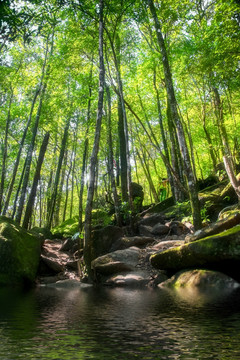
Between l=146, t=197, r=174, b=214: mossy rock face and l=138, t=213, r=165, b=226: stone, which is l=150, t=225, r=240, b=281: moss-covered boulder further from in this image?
l=146, t=197, r=174, b=214: mossy rock face

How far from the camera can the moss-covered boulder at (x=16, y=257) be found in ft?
34.0

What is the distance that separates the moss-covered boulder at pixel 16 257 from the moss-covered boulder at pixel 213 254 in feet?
19.4

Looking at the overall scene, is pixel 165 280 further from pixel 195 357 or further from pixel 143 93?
pixel 143 93

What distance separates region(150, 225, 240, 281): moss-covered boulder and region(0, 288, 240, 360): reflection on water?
1.66 m

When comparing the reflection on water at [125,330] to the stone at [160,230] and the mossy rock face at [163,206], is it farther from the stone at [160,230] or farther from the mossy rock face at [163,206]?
the mossy rock face at [163,206]

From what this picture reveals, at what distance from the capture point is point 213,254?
767 centimetres

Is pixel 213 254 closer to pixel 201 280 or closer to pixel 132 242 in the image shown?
pixel 201 280

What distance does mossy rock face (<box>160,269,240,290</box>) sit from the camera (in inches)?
282

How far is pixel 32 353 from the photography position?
7.97ft

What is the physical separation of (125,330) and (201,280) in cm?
487

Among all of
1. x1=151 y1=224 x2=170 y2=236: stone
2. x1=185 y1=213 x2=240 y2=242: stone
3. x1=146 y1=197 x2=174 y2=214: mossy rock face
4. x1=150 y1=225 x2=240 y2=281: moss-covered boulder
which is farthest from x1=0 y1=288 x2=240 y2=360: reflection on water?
x1=146 y1=197 x2=174 y2=214: mossy rock face

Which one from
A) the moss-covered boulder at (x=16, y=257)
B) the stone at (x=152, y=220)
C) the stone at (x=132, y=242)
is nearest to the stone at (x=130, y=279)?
the stone at (x=132, y=242)

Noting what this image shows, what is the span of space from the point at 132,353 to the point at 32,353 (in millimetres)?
955

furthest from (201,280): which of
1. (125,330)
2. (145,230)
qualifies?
(145,230)
